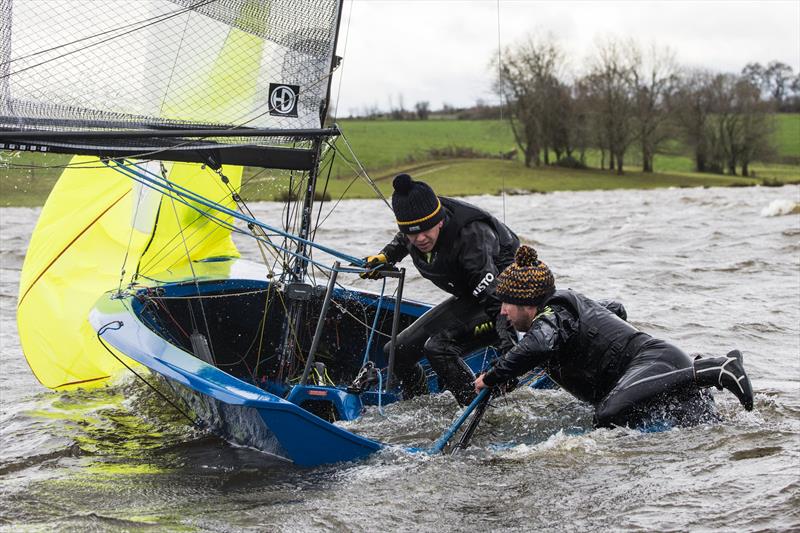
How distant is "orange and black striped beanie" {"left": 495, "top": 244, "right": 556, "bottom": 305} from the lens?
5.05 metres

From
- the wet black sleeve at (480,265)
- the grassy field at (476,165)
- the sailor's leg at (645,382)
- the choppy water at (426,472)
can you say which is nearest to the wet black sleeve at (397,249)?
the wet black sleeve at (480,265)

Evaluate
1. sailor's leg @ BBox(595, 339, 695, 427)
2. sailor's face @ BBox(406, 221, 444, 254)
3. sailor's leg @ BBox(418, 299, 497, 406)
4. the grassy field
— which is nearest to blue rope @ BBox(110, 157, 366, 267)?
sailor's face @ BBox(406, 221, 444, 254)

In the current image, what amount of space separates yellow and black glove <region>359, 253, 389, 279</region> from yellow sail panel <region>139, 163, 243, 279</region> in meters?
1.75

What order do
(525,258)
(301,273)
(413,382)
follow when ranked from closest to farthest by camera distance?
(525,258)
(413,382)
(301,273)

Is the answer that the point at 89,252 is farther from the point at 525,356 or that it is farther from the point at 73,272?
the point at 525,356

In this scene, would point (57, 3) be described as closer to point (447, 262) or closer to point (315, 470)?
point (447, 262)

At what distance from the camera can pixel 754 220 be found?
65.7 feet

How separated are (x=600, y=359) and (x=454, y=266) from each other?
102 cm

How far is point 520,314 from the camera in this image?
201 inches

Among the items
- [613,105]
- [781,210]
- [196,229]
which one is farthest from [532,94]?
[196,229]

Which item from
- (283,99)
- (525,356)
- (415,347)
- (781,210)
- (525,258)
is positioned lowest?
(781,210)

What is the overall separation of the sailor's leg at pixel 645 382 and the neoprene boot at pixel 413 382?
1.47 meters

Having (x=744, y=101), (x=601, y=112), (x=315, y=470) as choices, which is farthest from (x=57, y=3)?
(x=744, y=101)

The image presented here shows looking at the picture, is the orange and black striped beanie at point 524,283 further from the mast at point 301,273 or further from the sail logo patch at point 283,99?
the sail logo patch at point 283,99
